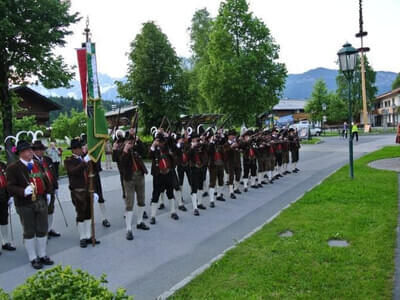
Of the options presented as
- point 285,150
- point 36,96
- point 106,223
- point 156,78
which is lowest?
point 106,223

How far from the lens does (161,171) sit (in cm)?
871

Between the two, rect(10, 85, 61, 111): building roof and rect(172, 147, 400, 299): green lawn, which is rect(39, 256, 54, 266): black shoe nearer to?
rect(172, 147, 400, 299): green lawn

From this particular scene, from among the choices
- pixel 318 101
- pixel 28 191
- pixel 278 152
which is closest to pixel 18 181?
pixel 28 191

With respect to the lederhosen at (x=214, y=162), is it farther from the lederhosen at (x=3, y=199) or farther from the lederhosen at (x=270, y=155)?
the lederhosen at (x=3, y=199)

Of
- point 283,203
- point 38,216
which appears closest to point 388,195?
point 283,203

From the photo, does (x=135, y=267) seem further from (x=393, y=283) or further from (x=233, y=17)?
(x=233, y=17)


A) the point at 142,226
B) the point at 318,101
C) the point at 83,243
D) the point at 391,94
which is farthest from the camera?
the point at 391,94

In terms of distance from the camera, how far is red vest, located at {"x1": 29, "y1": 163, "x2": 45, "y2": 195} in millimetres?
6406

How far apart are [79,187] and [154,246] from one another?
1.90 meters

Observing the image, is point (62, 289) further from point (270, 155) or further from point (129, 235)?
point (270, 155)

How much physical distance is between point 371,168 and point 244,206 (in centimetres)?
730

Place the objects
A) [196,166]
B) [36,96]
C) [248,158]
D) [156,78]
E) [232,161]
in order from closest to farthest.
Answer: [196,166] < [232,161] < [248,158] < [156,78] < [36,96]

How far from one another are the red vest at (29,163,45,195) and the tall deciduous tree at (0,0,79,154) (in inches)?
533

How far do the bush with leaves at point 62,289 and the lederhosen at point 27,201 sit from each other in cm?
376
